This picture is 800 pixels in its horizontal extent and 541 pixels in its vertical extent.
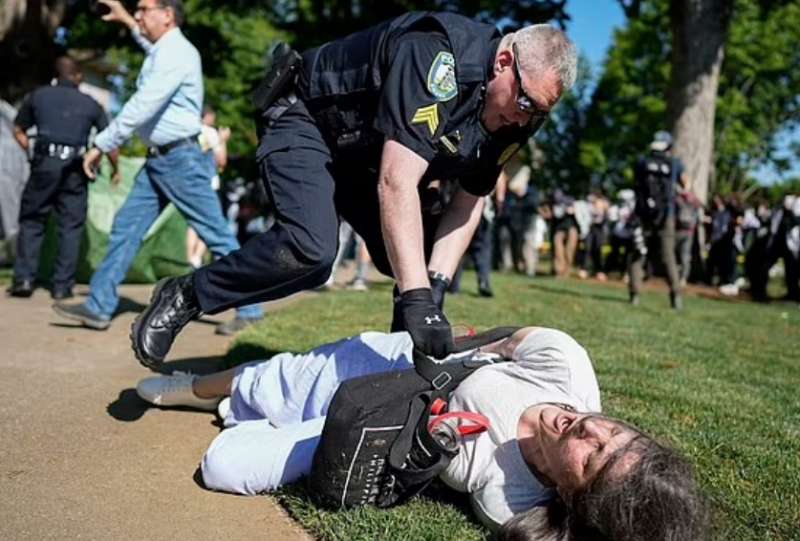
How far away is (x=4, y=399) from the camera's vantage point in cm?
373

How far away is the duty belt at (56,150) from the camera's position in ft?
23.4

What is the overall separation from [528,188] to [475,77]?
1560 cm

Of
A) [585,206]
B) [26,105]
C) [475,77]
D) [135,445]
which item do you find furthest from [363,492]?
[585,206]

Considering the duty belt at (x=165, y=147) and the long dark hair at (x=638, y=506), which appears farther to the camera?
the duty belt at (x=165, y=147)

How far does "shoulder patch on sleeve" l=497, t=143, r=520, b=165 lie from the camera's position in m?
3.60

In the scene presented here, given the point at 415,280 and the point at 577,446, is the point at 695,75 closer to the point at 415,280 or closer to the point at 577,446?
the point at 415,280

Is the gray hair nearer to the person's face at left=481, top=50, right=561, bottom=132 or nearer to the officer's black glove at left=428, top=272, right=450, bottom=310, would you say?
the person's face at left=481, top=50, right=561, bottom=132

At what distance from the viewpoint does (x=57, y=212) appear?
733cm

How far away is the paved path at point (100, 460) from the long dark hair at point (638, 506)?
2.62 ft

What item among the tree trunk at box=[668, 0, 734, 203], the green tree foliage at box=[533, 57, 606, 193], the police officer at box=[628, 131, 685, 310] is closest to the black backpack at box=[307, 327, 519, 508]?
the police officer at box=[628, 131, 685, 310]

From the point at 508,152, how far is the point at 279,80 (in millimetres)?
1014

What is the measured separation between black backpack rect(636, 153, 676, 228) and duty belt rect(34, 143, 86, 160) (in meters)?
6.47

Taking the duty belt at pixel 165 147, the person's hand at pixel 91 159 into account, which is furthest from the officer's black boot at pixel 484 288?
the person's hand at pixel 91 159

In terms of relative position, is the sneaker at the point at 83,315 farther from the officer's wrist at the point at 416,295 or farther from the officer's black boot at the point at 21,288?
the officer's wrist at the point at 416,295
